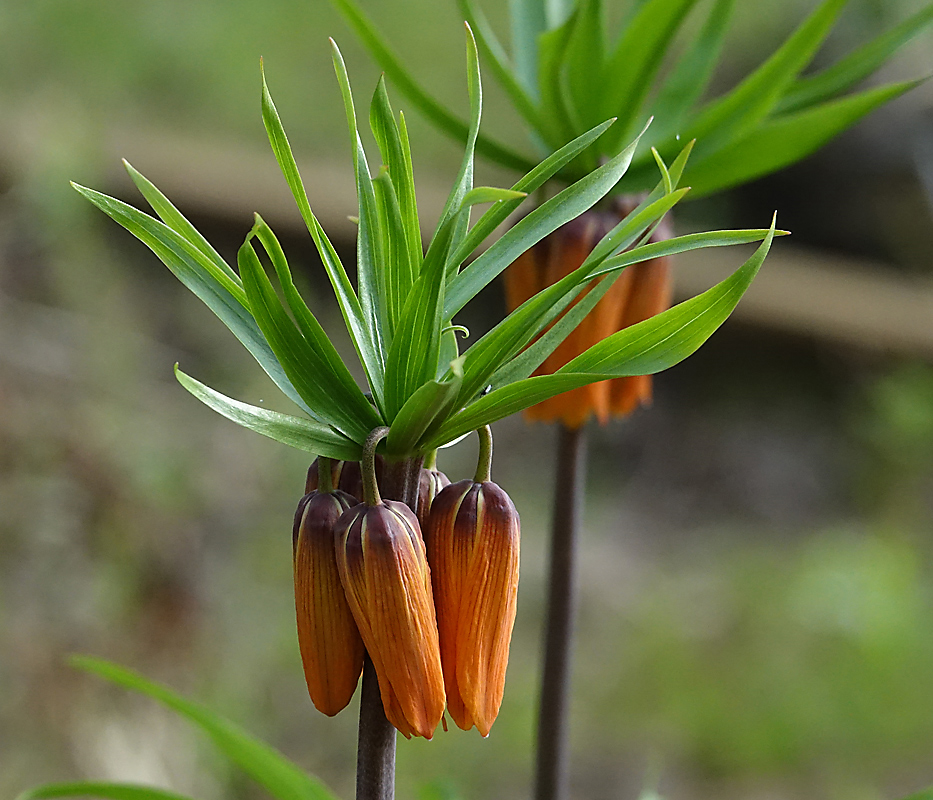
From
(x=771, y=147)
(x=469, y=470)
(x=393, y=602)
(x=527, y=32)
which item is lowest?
(x=393, y=602)

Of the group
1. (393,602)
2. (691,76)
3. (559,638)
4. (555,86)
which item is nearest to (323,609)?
(393,602)

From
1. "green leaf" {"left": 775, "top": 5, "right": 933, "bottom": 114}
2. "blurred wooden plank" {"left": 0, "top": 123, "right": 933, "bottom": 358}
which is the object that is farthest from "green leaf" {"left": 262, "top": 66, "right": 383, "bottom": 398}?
"blurred wooden plank" {"left": 0, "top": 123, "right": 933, "bottom": 358}

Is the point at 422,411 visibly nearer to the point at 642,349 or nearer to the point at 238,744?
the point at 642,349

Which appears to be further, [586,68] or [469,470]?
[469,470]

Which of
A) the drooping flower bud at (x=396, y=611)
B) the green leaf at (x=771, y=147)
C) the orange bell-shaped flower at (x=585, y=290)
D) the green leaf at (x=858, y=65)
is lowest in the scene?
the drooping flower bud at (x=396, y=611)

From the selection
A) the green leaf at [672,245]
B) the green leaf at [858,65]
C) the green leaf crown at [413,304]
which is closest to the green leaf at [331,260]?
the green leaf crown at [413,304]

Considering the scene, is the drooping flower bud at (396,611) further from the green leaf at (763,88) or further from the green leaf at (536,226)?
the green leaf at (763,88)

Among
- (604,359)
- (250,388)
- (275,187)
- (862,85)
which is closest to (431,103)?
(604,359)
